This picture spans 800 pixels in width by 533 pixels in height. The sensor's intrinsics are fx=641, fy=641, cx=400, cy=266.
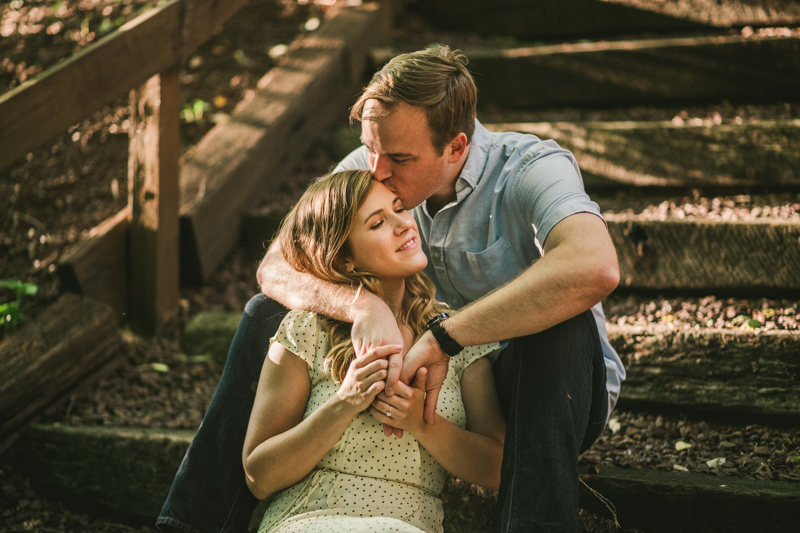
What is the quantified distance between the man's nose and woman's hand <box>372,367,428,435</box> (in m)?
0.61

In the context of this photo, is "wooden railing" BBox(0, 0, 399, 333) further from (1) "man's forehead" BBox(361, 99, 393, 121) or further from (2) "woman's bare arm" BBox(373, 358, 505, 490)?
(2) "woman's bare arm" BBox(373, 358, 505, 490)

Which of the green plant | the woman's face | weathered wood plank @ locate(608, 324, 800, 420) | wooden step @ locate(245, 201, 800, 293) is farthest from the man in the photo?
the green plant

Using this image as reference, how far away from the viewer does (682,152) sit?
2.93 m

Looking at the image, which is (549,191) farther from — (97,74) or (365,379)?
(97,74)

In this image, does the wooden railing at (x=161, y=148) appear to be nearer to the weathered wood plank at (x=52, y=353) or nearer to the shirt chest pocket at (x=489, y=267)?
the weathered wood plank at (x=52, y=353)

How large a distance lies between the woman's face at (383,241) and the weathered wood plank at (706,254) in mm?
1156

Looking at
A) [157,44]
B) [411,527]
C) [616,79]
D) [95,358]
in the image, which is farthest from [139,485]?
[616,79]

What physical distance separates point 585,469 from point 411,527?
2.30ft

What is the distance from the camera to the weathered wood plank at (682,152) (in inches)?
110

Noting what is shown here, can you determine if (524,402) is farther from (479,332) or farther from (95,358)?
(95,358)

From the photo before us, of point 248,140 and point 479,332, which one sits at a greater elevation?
point 479,332

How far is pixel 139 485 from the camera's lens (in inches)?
89.2

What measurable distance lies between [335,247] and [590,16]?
2991 mm


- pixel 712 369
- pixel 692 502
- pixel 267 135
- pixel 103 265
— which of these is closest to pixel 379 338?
pixel 692 502
